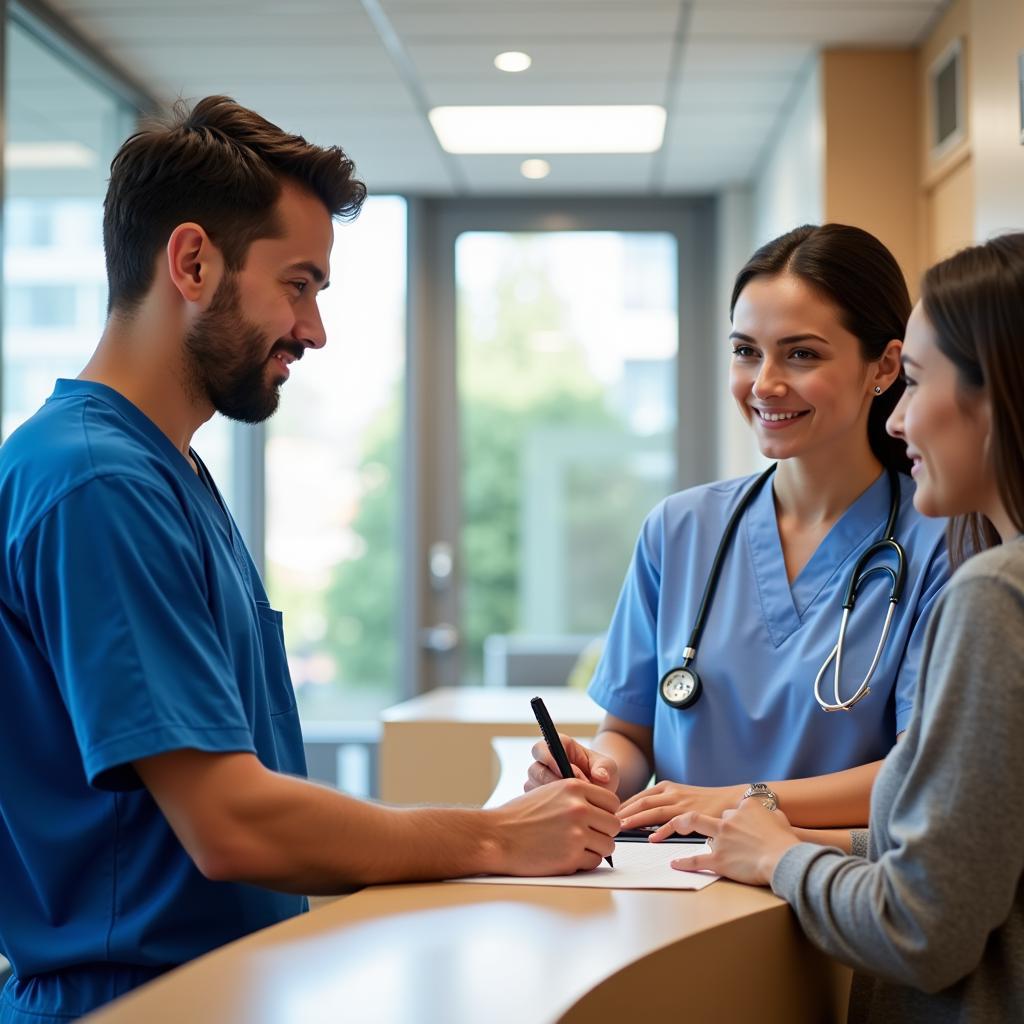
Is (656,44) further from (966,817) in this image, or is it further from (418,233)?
(966,817)

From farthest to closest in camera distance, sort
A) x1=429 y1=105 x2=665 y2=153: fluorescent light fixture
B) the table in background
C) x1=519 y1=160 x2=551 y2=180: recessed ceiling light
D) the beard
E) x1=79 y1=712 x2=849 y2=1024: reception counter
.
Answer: x1=519 y1=160 x2=551 y2=180: recessed ceiling light → x1=429 y1=105 x2=665 y2=153: fluorescent light fixture → the table in background → the beard → x1=79 y1=712 x2=849 y2=1024: reception counter

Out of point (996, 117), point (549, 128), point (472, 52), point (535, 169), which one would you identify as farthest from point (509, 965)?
point (535, 169)

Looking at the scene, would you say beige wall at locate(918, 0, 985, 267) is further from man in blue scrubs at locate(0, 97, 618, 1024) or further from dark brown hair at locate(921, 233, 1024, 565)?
man in blue scrubs at locate(0, 97, 618, 1024)

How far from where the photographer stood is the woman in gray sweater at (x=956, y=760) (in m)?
0.97

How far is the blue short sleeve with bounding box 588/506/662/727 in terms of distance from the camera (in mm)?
1803

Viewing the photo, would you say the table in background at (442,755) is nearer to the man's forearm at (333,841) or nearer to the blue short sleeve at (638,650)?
the blue short sleeve at (638,650)

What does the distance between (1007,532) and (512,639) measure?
428 cm

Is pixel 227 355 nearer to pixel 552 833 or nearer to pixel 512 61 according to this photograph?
pixel 552 833

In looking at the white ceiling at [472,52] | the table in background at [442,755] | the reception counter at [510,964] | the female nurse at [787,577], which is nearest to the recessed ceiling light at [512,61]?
the white ceiling at [472,52]

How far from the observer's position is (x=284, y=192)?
55.0 inches

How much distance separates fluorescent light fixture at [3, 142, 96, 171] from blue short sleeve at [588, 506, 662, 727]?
6.91ft

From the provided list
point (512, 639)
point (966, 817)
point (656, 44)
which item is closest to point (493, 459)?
point (512, 639)

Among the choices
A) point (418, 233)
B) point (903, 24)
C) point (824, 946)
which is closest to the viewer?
point (824, 946)

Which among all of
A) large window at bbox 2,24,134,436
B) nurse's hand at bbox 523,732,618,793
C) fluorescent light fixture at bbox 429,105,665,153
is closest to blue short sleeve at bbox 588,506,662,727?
nurse's hand at bbox 523,732,618,793
